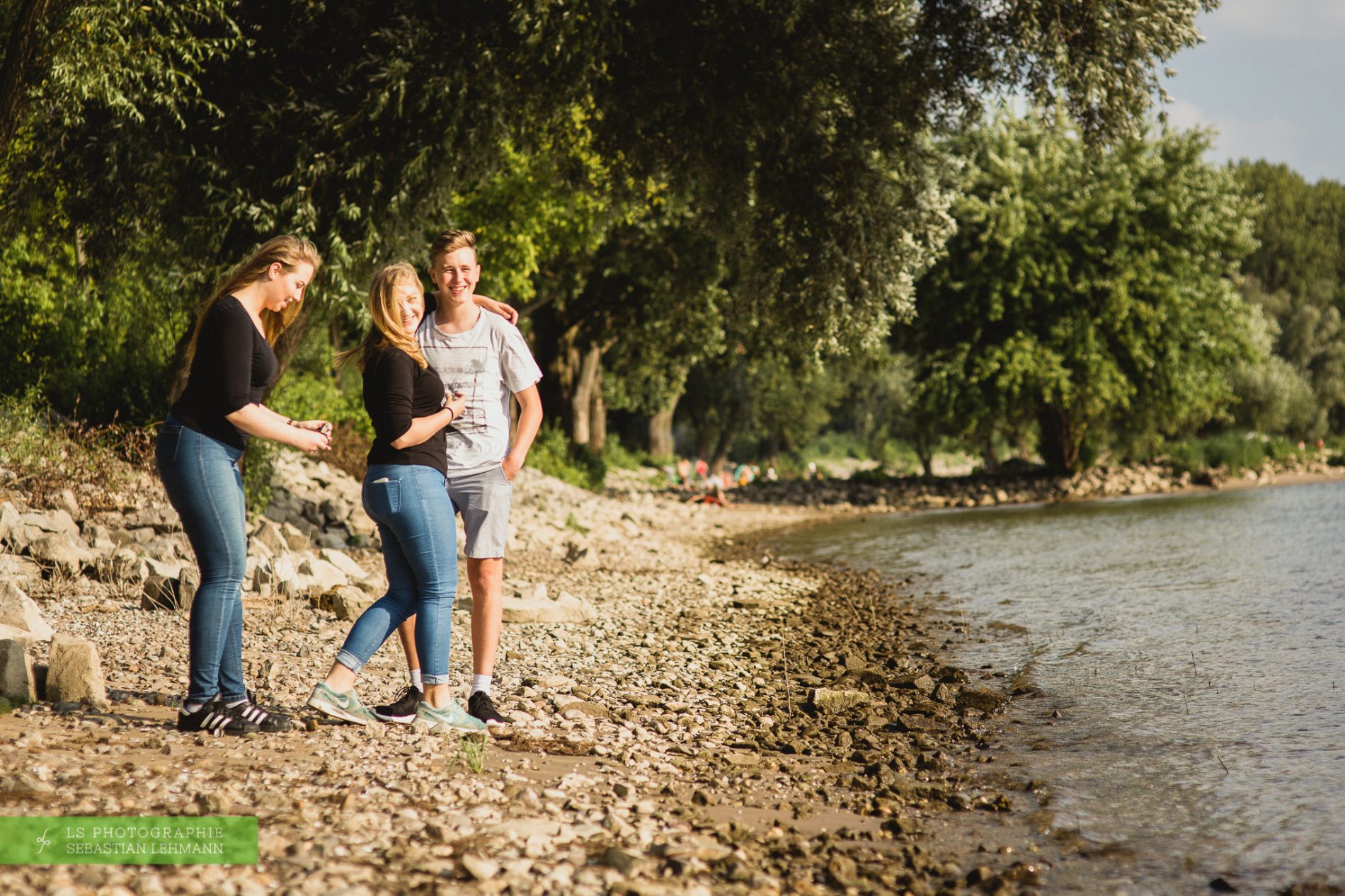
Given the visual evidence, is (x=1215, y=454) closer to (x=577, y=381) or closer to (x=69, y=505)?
(x=577, y=381)

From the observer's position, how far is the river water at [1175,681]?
4.28 metres

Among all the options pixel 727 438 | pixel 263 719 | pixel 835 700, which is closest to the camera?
pixel 263 719

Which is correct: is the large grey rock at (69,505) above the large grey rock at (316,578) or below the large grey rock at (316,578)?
above

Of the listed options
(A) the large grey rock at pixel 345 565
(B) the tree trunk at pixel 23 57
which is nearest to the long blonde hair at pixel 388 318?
(A) the large grey rock at pixel 345 565

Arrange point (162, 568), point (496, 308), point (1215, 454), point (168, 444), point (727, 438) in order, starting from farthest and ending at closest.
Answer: point (727, 438)
point (1215, 454)
point (162, 568)
point (496, 308)
point (168, 444)

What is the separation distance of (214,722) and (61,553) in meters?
4.08

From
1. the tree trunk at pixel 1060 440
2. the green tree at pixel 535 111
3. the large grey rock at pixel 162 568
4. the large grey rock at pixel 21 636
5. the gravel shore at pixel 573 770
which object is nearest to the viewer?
the gravel shore at pixel 573 770

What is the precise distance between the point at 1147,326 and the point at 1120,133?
16628 millimetres

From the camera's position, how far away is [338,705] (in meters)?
4.94

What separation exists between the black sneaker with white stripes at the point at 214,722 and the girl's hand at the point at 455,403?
1.64m

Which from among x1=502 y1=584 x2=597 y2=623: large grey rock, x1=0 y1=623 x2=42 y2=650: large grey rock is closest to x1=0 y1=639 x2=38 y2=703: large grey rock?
x1=0 y1=623 x2=42 y2=650: large grey rock

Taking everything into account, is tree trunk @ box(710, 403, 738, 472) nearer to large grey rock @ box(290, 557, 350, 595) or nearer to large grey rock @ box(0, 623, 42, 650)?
large grey rock @ box(290, 557, 350, 595)

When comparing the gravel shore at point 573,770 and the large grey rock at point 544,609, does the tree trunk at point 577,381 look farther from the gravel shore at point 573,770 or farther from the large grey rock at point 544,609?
the gravel shore at point 573,770

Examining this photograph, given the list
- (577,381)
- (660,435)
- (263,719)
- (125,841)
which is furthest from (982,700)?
(660,435)
